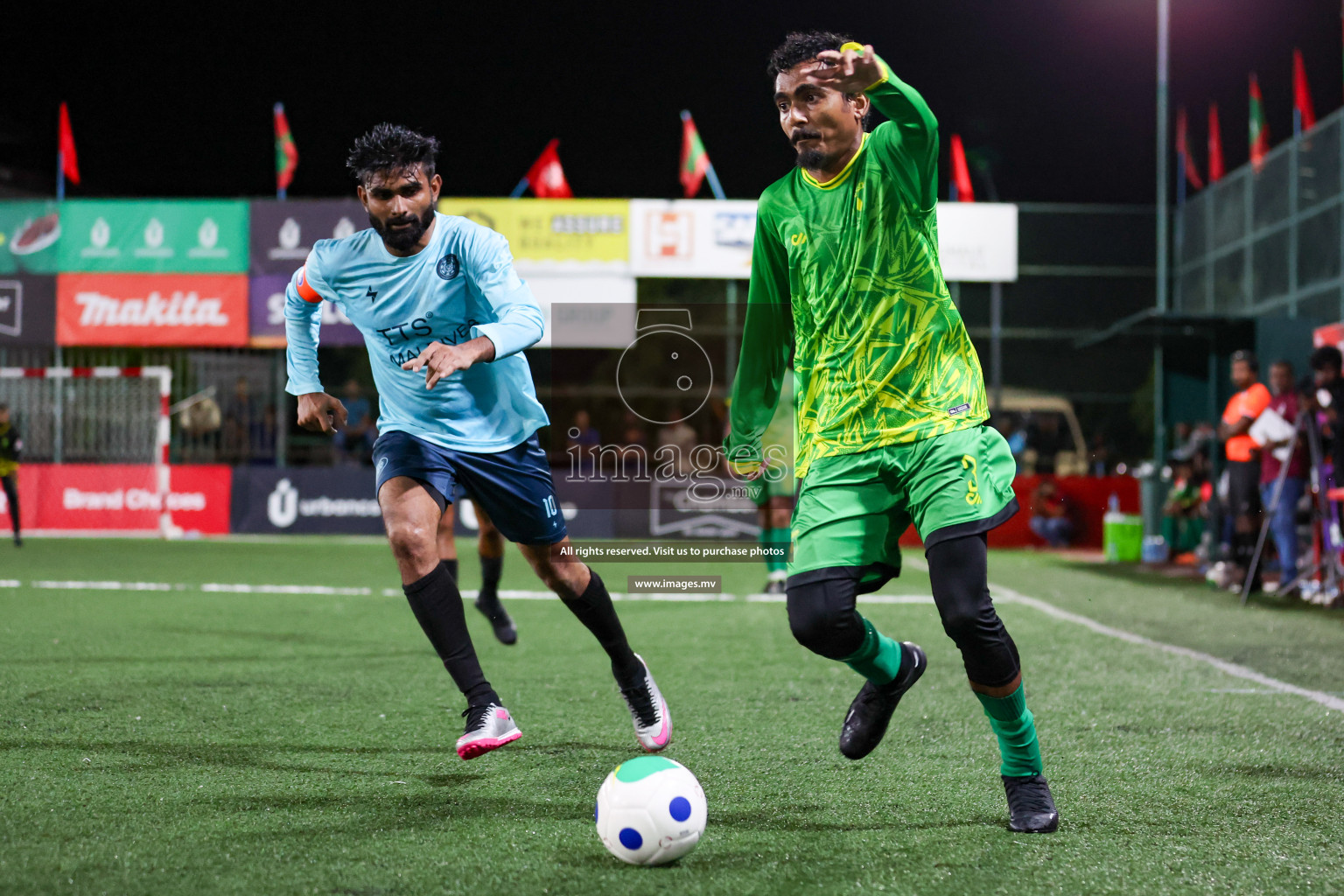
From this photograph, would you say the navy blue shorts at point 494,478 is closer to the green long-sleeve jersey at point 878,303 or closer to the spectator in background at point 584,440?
the green long-sleeve jersey at point 878,303

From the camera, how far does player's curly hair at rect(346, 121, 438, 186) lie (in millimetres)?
4211

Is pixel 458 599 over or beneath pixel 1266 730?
over

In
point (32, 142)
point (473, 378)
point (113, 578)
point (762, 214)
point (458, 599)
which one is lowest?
point (113, 578)

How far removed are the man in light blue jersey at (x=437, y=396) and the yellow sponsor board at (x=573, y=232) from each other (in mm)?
16779

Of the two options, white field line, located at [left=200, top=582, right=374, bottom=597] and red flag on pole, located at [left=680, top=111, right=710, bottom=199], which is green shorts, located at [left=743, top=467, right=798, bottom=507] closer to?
white field line, located at [left=200, top=582, right=374, bottom=597]

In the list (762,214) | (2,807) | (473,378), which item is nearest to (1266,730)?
(762,214)

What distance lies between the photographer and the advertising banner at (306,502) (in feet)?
62.3

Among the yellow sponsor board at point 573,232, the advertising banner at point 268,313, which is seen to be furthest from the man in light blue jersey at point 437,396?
the yellow sponsor board at point 573,232

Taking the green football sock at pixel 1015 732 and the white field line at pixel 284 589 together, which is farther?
the white field line at pixel 284 589

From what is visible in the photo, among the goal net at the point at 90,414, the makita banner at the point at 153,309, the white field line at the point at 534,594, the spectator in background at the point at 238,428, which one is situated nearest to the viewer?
the white field line at the point at 534,594

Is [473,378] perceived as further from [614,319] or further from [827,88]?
[614,319]

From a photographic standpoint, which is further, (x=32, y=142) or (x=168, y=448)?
(x=32, y=142)

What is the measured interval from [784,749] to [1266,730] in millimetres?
1914

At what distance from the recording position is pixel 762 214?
11.9ft
